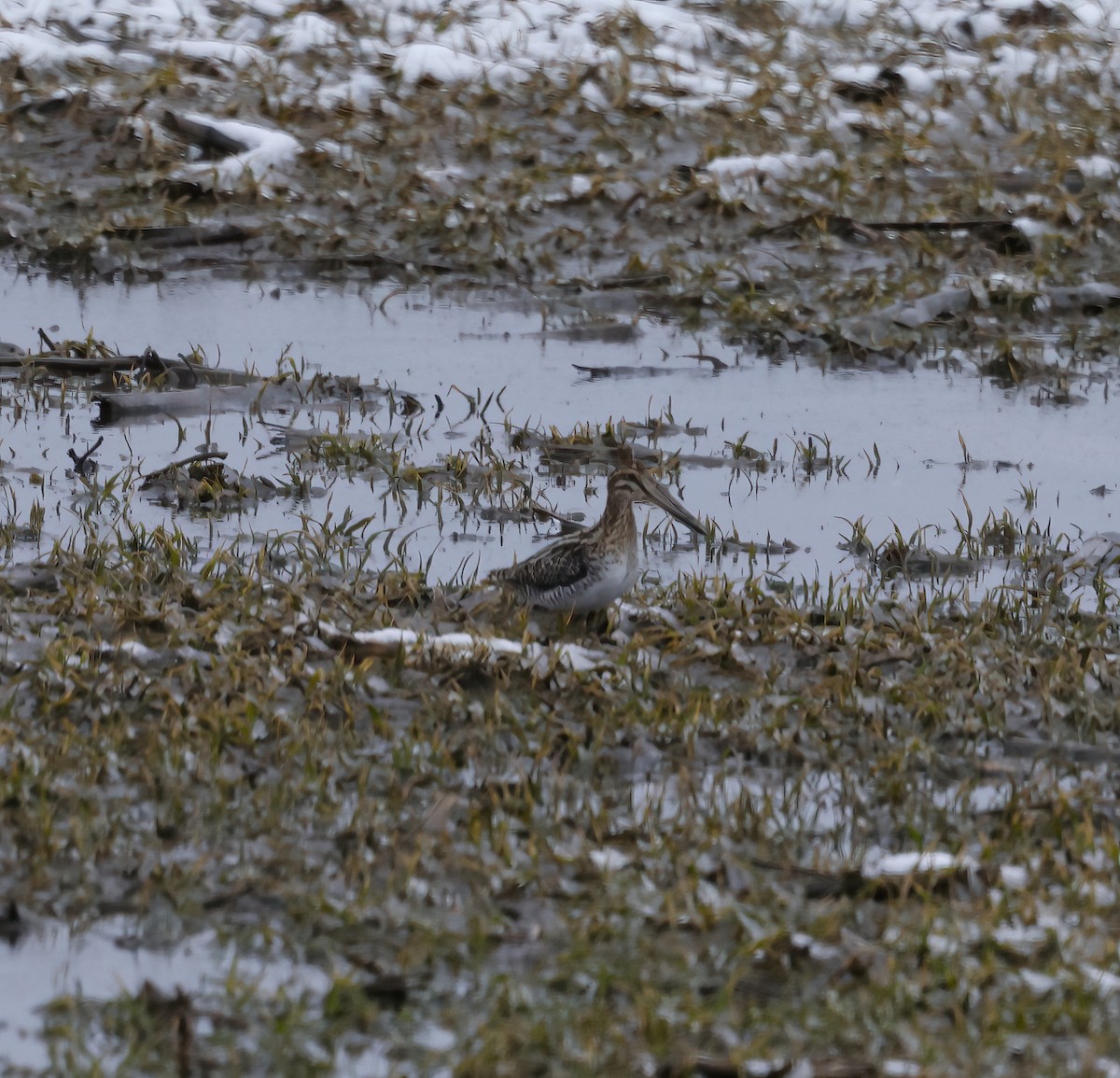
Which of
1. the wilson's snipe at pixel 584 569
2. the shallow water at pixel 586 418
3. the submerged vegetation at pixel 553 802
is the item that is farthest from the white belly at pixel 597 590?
the shallow water at pixel 586 418

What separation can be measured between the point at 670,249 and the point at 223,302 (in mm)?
2806

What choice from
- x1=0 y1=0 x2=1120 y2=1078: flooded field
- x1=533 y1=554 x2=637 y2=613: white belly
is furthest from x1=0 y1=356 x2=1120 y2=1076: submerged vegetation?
x1=533 y1=554 x2=637 y2=613: white belly

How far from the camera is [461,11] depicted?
17.5m

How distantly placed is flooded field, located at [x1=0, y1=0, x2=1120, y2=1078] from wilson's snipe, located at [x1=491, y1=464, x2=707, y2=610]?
0.15m

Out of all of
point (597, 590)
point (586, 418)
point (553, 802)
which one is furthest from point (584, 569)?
point (586, 418)

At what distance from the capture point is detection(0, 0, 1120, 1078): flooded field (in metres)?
4.59

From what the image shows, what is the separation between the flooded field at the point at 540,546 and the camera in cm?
459

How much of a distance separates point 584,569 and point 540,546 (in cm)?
128

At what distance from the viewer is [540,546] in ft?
26.3

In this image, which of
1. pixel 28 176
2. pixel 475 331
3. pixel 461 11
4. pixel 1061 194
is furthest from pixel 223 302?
pixel 461 11

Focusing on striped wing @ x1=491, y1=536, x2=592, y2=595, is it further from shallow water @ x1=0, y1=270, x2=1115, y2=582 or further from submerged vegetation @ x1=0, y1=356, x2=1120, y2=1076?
shallow water @ x1=0, y1=270, x2=1115, y2=582

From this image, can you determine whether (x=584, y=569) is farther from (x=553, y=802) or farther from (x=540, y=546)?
(x=553, y=802)

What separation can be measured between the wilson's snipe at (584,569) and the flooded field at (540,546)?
0.49ft

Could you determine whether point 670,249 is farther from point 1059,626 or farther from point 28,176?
point 1059,626
